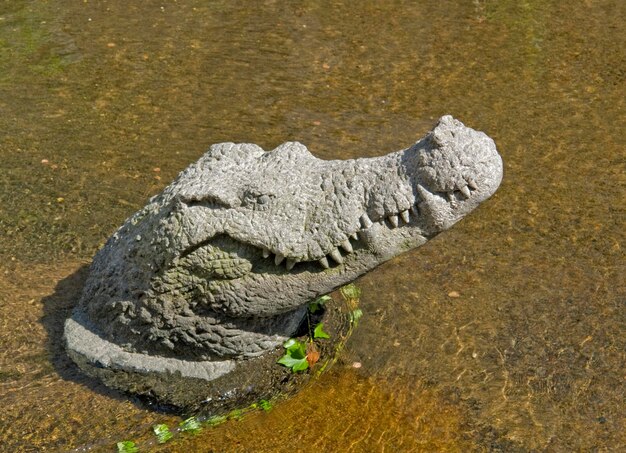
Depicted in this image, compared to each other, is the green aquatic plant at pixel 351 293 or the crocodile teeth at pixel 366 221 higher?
the crocodile teeth at pixel 366 221

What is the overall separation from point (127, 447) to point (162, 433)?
0.18 metres

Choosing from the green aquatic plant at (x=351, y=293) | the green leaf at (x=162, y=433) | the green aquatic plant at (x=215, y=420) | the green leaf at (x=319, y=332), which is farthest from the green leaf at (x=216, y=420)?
the green aquatic plant at (x=351, y=293)

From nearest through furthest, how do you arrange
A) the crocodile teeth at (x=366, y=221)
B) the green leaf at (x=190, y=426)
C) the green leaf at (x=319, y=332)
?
the crocodile teeth at (x=366, y=221)
the green leaf at (x=190, y=426)
the green leaf at (x=319, y=332)

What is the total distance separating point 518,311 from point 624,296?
2.31ft

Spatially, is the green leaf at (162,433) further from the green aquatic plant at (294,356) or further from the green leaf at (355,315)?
the green leaf at (355,315)

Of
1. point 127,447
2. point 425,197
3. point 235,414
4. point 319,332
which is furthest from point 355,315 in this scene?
point 127,447

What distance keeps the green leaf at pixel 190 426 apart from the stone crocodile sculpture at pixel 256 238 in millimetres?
253

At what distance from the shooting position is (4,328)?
200 inches

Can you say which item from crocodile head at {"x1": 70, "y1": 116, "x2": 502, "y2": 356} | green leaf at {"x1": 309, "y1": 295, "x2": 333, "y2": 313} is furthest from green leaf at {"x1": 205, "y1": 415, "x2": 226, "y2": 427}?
green leaf at {"x1": 309, "y1": 295, "x2": 333, "y2": 313}

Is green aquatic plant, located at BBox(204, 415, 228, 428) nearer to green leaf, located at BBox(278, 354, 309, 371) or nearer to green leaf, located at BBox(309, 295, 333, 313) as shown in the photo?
green leaf, located at BBox(278, 354, 309, 371)

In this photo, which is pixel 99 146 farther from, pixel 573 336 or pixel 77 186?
pixel 573 336

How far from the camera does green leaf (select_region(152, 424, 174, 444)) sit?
445cm

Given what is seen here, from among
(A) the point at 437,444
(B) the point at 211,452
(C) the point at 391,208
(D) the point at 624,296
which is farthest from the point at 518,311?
(B) the point at 211,452

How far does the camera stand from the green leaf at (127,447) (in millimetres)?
4383
